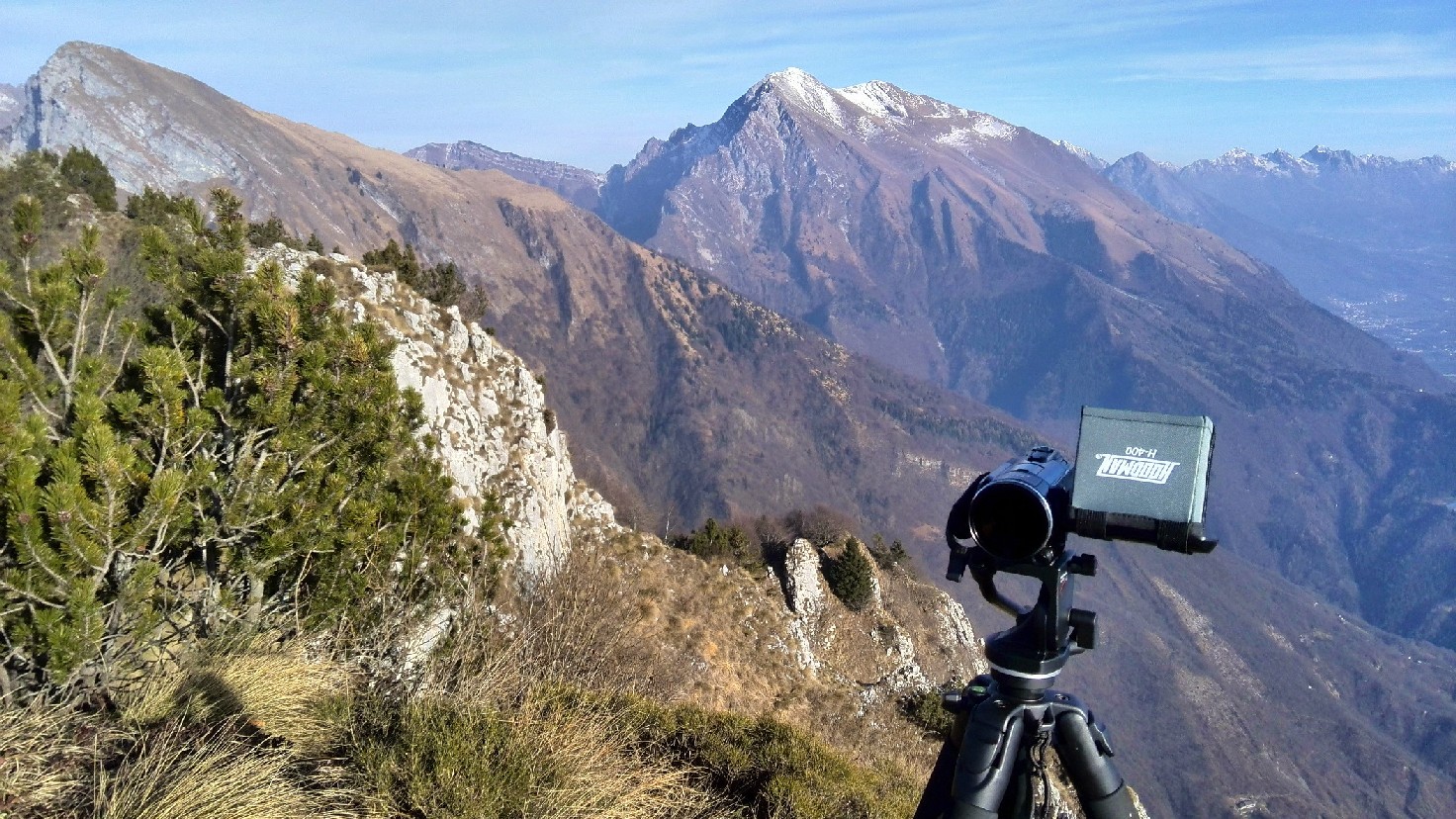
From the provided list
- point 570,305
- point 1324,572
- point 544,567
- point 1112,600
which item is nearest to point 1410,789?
point 1112,600

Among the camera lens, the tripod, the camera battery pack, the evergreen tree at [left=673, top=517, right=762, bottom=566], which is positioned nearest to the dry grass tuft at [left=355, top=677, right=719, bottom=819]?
the tripod

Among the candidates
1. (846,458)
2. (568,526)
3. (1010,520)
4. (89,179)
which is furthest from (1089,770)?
(846,458)

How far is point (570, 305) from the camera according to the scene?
570 feet

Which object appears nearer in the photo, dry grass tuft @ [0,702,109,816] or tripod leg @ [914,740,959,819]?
tripod leg @ [914,740,959,819]

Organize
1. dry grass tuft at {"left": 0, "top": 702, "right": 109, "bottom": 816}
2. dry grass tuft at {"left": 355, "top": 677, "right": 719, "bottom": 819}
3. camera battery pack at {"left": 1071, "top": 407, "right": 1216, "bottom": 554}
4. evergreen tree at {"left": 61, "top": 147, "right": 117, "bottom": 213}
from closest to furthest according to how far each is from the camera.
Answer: camera battery pack at {"left": 1071, "top": 407, "right": 1216, "bottom": 554} < dry grass tuft at {"left": 0, "top": 702, "right": 109, "bottom": 816} < dry grass tuft at {"left": 355, "top": 677, "right": 719, "bottom": 819} < evergreen tree at {"left": 61, "top": 147, "right": 117, "bottom": 213}

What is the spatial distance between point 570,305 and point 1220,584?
14790cm

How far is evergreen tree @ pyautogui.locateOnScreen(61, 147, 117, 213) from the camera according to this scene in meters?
24.1

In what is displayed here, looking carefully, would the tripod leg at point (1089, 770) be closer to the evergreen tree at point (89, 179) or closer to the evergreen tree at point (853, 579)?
the evergreen tree at point (853, 579)

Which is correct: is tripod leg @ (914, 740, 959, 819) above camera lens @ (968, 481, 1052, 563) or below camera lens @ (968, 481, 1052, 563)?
below

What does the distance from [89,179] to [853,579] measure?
95.4ft

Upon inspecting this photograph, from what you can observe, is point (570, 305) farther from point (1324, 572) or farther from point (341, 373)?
point (1324, 572)

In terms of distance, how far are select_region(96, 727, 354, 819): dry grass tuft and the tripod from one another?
247 cm

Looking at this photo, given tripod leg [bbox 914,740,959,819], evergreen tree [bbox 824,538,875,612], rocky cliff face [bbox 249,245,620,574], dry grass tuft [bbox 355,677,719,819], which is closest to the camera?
tripod leg [bbox 914,740,959,819]

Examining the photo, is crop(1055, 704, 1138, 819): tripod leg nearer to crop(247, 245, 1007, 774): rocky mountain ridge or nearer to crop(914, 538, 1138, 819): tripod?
crop(914, 538, 1138, 819): tripod
